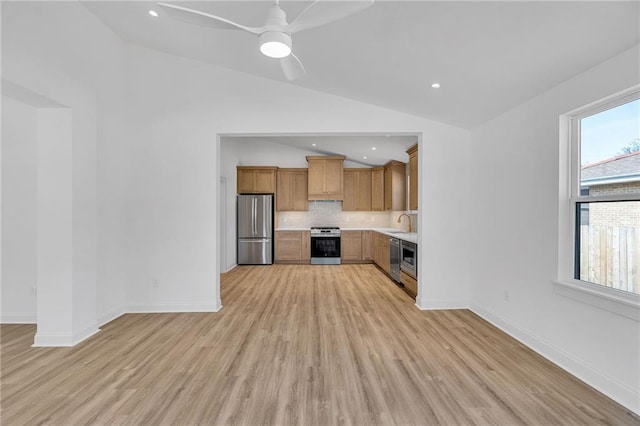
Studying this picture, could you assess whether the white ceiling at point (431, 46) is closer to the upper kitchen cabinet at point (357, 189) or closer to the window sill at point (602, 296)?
the window sill at point (602, 296)

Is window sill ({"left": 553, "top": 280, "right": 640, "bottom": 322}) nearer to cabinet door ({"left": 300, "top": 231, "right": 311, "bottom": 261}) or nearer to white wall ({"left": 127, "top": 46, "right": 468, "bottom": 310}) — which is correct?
white wall ({"left": 127, "top": 46, "right": 468, "bottom": 310})

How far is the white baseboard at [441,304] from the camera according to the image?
388 centimetres

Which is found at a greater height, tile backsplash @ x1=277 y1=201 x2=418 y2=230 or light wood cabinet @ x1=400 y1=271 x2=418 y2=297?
tile backsplash @ x1=277 y1=201 x2=418 y2=230

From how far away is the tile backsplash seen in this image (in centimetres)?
784

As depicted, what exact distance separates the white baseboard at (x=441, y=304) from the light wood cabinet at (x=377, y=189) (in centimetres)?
382

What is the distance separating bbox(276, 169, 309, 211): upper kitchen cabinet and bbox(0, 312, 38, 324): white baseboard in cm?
488

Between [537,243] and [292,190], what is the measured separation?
5618mm

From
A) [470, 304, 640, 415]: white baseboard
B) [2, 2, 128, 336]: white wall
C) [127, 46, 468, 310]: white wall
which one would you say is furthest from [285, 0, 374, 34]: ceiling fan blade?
[470, 304, 640, 415]: white baseboard

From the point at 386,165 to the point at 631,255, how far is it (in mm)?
5454

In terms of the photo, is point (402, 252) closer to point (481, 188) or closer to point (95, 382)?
point (481, 188)

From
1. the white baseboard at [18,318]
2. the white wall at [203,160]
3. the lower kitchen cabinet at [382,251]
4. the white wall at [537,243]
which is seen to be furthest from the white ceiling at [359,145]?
the white baseboard at [18,318]

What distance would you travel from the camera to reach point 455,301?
3.91 metres

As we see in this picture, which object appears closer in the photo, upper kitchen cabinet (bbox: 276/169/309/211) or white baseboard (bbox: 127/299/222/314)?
white baseboard (bbox: 127/299/222/314)

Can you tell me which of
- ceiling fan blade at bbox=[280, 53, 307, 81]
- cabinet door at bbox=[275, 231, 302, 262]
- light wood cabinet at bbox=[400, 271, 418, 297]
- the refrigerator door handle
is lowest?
light wood cabinet at bbox=[400, 271, 418, 297]
